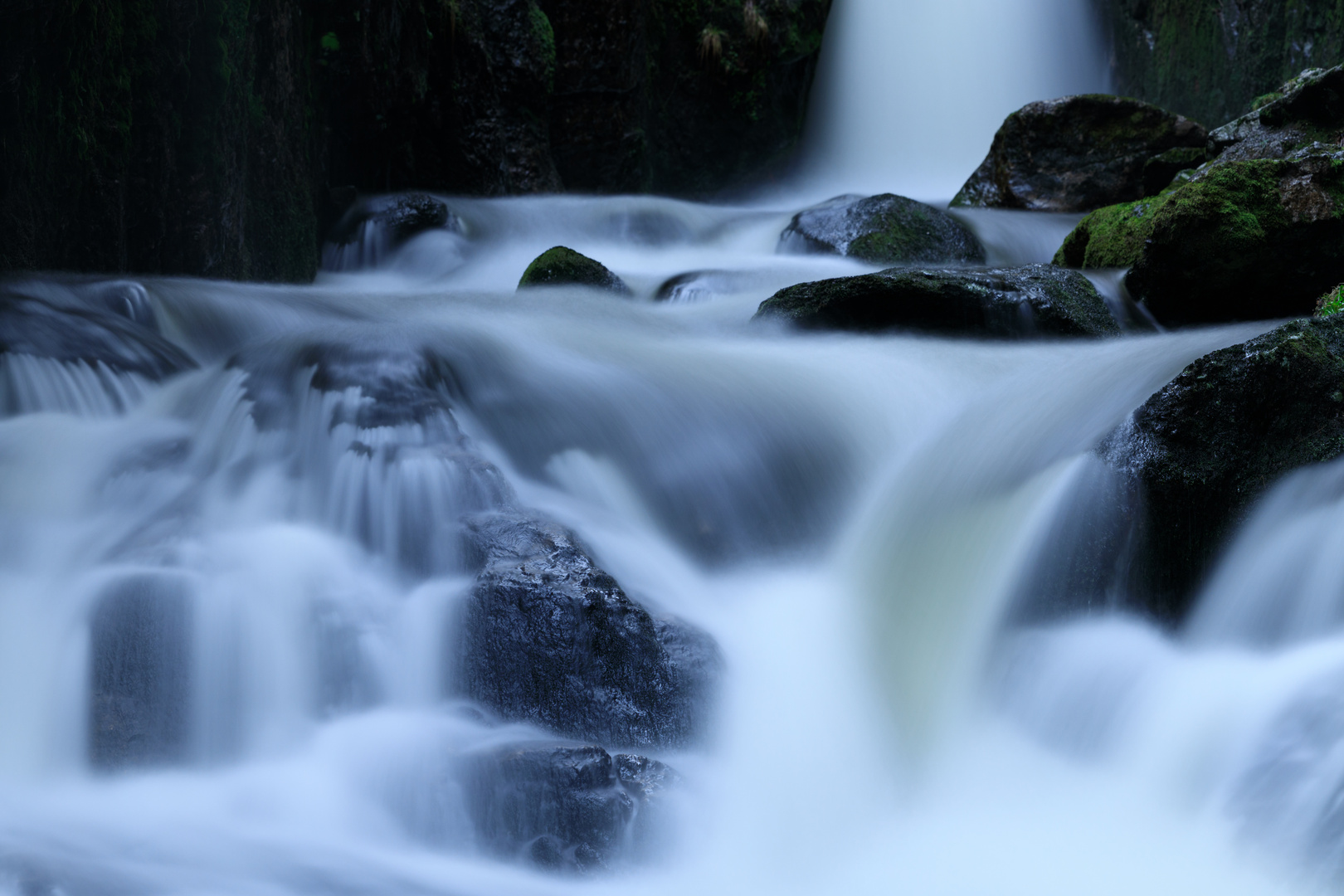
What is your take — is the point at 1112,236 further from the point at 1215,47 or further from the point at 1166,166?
the point at 1215,47

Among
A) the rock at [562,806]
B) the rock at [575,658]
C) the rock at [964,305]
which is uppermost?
the rock at [964,305]

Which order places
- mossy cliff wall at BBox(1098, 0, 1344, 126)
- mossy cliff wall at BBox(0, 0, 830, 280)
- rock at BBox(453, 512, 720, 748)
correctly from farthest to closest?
mossy cliff wall at BBox(1098, 0, 1344, 126), mossy cliff wall at BBox(0, 0, 830, 280), rock at BBox(453, 512, 720, 748)

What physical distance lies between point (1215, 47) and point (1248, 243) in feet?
27.1

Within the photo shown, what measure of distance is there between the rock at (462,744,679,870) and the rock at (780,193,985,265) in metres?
6.15

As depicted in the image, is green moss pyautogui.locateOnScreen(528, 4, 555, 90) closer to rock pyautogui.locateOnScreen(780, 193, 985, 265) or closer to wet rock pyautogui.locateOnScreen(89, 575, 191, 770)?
rock pyautogui.locateOnScreen(780, 193, 985, 265)

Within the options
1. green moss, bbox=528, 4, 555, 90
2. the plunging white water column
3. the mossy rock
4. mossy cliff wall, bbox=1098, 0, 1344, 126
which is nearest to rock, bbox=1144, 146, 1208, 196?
the mossy rock

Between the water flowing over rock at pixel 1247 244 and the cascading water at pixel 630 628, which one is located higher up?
the water flowing over rock at pixel 1247 244

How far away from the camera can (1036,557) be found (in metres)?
3.14

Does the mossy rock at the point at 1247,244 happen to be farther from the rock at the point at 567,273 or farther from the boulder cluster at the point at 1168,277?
the rock at the point at 567,273

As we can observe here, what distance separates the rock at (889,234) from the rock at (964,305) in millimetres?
2462

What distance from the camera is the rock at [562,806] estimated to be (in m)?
2.43

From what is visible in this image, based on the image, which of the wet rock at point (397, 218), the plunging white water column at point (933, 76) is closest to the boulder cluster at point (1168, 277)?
the wet rock at point (397, 218)

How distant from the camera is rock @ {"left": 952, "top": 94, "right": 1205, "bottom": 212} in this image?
9.20 metres

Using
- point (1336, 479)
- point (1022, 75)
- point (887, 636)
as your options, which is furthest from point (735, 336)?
point (1022, 75)
